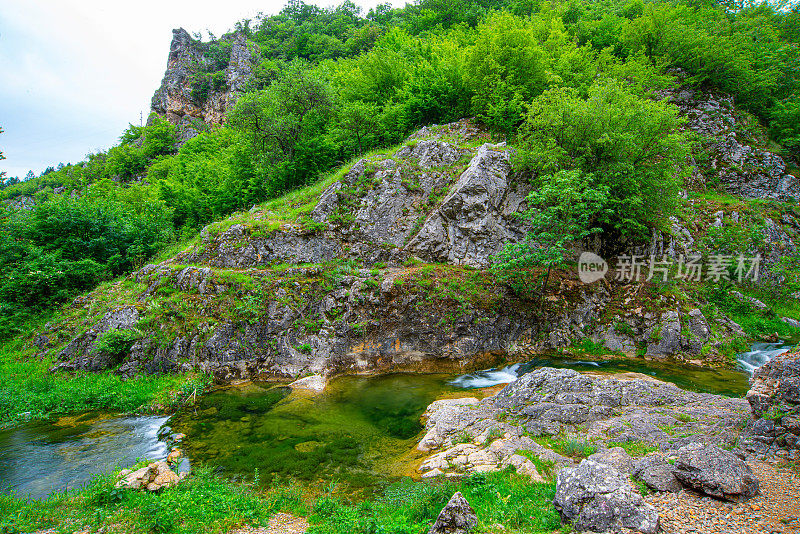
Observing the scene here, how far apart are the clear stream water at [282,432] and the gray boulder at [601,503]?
13.9 feet

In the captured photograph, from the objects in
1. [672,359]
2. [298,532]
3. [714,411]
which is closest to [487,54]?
[672,359]

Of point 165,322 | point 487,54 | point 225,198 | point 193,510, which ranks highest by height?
point 487,54

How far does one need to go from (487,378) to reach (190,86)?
6906cm

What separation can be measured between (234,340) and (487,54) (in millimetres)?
25002

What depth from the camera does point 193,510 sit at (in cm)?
632

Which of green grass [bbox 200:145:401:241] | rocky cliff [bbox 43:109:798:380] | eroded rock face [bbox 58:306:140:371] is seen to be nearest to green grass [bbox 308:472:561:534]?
rocky cliff [bbox 43:109:798:380]

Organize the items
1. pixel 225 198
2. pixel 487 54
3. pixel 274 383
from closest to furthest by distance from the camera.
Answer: pixel 274 383
pixel 487 54
pixel 225 198

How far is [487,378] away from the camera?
1434 centimetres

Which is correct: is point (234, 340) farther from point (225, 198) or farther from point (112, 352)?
point (225, 198)

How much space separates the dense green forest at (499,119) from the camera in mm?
17375

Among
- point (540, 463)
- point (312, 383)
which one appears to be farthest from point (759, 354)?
point (312, 383)

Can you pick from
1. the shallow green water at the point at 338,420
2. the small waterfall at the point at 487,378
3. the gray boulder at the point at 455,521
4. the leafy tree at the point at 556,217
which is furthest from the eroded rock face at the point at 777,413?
the leafy tree at the point at 556,217

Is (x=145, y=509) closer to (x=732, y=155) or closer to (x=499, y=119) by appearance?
(x=499, y=119)

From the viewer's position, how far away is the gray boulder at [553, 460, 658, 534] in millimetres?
4691
